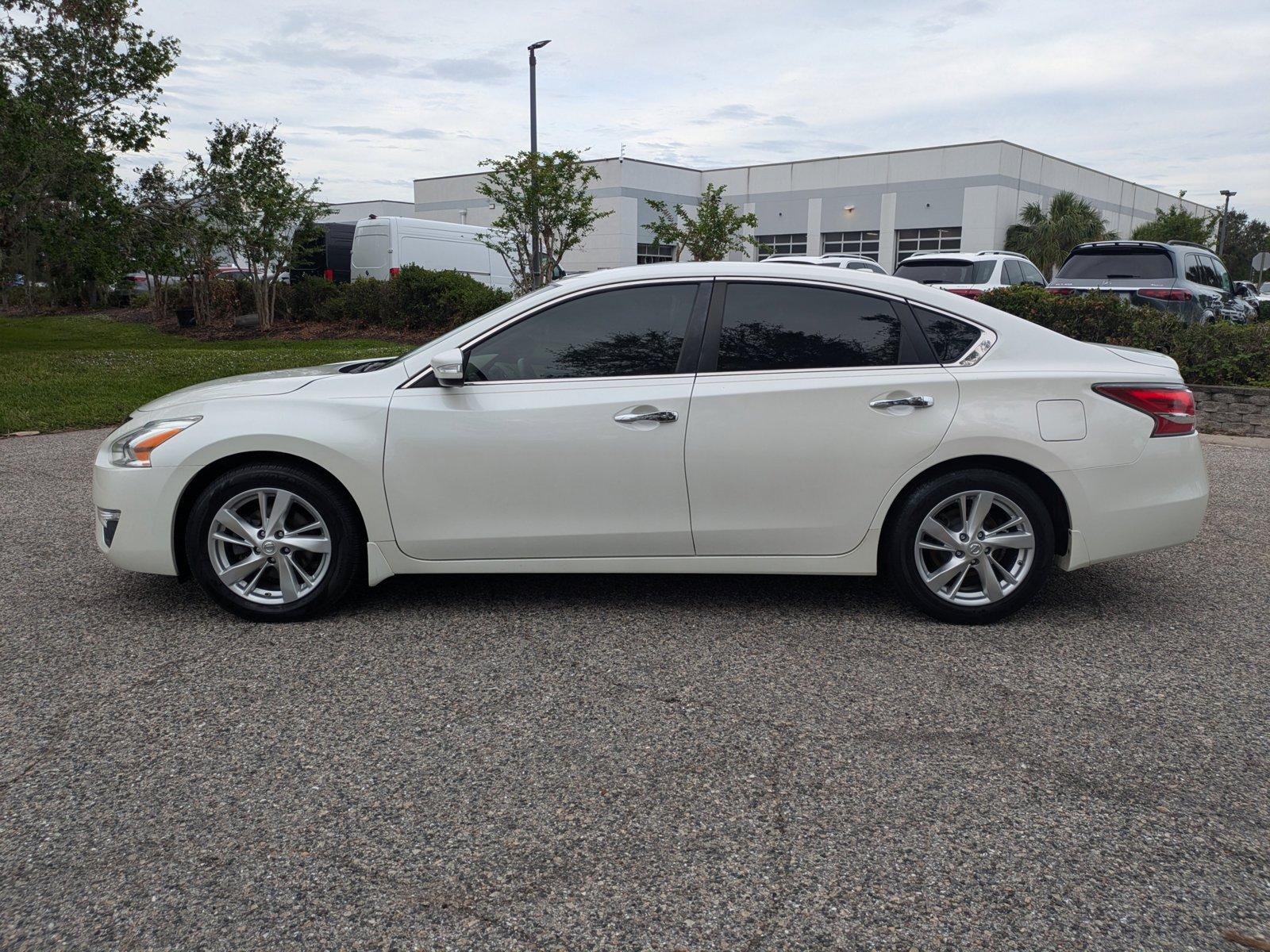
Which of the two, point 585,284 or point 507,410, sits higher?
point 585,284

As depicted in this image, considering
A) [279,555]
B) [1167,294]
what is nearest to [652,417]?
[279,555]

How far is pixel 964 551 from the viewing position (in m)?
4.36

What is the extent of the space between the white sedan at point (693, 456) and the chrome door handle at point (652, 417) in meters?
0.01

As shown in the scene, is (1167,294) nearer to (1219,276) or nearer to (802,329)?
(1219,276)

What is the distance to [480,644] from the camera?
13.9ft

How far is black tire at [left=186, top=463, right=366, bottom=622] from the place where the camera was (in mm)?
4336

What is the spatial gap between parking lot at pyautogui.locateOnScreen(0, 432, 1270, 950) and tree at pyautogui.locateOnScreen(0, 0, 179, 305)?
14255 millimetres

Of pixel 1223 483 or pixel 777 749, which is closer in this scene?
pixel 777 749

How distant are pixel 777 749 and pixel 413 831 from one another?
1177mm

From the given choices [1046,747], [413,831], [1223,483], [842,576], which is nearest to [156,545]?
[413,831]

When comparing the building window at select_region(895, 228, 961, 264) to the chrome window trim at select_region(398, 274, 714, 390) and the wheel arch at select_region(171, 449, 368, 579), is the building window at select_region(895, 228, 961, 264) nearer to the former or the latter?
the chrome window trim at select_region(398, 274, 714, 390)

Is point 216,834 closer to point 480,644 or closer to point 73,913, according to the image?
point 73,913

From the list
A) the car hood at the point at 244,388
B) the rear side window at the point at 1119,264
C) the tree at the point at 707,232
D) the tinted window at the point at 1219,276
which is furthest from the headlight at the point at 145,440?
the tree at the point at 707,232

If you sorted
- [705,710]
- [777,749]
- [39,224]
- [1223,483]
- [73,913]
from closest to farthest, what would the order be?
[73,913] → [777,749] → [705,710] → [1223,483] → [39,224]
